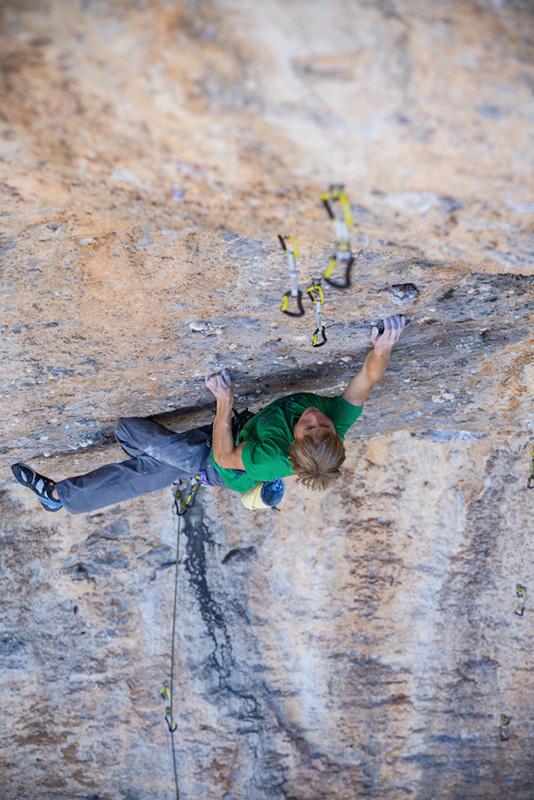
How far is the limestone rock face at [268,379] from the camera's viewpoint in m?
1.36

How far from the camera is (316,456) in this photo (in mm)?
2465

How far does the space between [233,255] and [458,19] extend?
1.01m

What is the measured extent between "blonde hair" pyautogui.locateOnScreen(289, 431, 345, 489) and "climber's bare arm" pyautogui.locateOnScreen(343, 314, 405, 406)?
0.99ft

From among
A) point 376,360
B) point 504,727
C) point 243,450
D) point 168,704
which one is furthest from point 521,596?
point 168,704

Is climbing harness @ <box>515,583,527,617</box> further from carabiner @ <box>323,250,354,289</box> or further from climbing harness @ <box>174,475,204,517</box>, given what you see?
carabiner @ <box>323,250,354,289</box>

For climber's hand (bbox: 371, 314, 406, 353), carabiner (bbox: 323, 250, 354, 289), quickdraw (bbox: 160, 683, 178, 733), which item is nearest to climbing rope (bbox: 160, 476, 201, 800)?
quickdraw (bbox: 160, 683, 178, 733)

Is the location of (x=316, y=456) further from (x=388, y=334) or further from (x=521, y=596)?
(x=521, y=596)

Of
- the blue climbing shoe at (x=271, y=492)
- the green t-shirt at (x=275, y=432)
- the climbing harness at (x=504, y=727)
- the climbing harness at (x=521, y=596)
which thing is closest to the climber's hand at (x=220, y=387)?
the green t-shirt at (x=275, y=432)

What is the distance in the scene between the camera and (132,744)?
14.0 feet

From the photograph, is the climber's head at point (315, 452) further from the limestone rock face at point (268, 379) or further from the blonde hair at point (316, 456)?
the limestone rock face at point (268, 379)

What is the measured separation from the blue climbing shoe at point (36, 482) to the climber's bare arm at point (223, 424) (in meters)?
1.18

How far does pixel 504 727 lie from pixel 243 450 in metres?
3.25

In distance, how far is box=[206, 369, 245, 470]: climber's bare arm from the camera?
280 centimetres

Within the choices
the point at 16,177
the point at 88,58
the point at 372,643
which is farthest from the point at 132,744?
the point at 88,58
